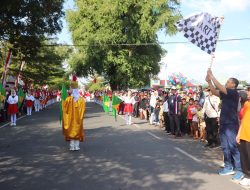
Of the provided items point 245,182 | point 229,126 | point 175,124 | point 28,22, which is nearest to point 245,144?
point 245,182

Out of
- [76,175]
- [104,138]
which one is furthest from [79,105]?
[76,175]

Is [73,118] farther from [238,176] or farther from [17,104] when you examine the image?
[17,104]

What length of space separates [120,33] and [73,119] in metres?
29.0

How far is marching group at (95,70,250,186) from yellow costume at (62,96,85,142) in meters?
3.65

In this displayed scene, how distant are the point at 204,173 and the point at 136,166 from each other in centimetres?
144

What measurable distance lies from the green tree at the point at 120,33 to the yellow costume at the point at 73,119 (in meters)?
26.5

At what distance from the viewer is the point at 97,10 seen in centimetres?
4084

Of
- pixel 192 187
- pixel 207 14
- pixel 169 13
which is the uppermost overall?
pixel 169 13

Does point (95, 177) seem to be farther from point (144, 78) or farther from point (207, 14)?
point (144, 78)

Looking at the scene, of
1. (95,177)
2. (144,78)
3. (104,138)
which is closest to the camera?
(95,177)

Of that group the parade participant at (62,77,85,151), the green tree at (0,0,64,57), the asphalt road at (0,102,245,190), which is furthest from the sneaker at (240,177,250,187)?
the green tree at (0,0,64,57)

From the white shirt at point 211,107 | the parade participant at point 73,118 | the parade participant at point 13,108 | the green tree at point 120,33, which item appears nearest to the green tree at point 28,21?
the parade participant at point 73,118

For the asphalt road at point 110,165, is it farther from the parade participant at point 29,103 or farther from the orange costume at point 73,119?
the parade participant at point 29,103

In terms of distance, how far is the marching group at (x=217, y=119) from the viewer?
7.46 m
